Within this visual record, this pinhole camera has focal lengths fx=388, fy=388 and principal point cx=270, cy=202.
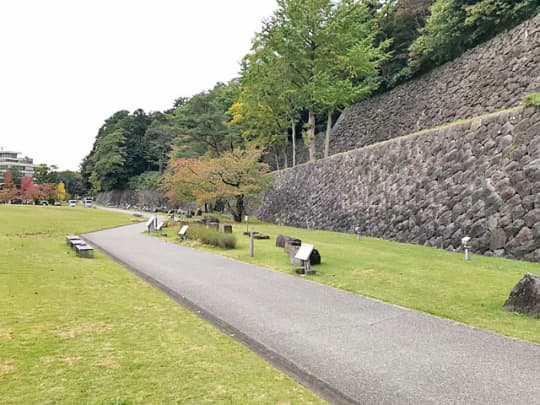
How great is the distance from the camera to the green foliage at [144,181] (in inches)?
2243

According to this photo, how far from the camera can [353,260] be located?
10453 mm

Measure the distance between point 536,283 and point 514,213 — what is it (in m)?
5.94

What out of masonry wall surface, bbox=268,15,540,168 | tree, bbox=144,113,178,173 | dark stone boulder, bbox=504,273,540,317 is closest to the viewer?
dark stone boulder, bbox=504,273,540,317

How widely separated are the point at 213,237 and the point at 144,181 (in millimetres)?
48651

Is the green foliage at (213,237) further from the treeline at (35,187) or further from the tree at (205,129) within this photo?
the treeline at (35,187)

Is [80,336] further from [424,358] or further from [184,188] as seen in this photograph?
[184,188]

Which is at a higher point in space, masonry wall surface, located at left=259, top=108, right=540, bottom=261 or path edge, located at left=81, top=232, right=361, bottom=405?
masonry wall surface, located at left=259, top=108, right=540, bottom=261

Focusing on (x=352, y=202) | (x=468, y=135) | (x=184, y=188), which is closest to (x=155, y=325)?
(x=468, y=135)

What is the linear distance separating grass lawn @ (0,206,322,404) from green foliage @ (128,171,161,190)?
51.3 meters

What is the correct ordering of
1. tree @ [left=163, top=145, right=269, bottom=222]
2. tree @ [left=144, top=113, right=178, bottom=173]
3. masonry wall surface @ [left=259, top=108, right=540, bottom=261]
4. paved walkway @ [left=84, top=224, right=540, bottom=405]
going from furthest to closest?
tree @ [left=144, top=113, right=178, bottom=173] → tree @ [left=163, top=145, right=269, bottom=222] → masonry wall surface @ [left=259, top=108, right=540, bottom=261] → paved walkway @ [left=84, top=224, right=540, bottom=405]

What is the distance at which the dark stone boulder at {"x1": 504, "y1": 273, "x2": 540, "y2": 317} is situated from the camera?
5.66 meters

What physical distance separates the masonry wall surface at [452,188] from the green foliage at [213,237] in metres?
6.50

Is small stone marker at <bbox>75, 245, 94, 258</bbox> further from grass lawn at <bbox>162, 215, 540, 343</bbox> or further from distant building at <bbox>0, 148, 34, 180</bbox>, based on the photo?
distant building at <bbox>0, 148, 34, 180</bbox>

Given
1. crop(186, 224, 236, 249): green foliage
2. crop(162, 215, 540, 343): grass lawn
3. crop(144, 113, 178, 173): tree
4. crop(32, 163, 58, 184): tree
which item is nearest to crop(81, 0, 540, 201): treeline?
crop(186, 224, 236, 249): green foliage
